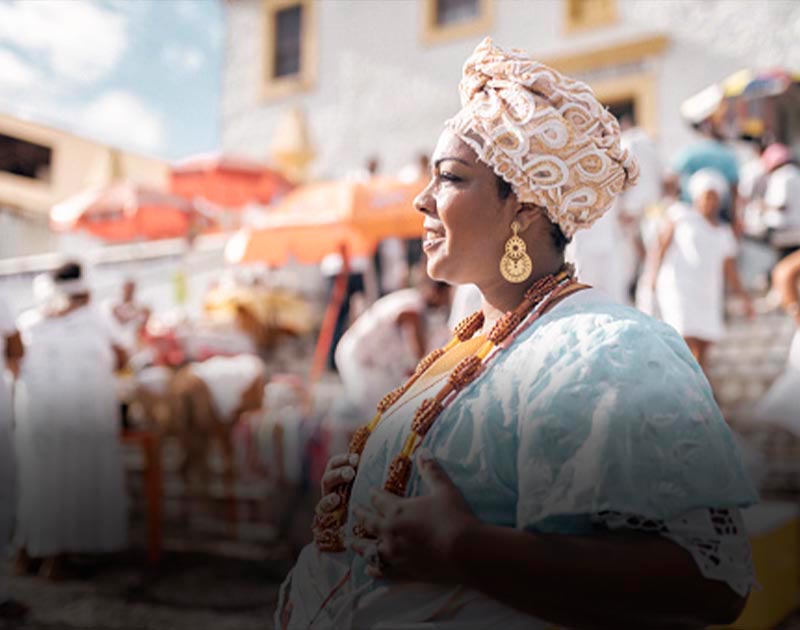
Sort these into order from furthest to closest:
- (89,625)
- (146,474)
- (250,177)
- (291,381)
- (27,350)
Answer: (250,177), (291,381), (146,474), (27,350), (89,625)

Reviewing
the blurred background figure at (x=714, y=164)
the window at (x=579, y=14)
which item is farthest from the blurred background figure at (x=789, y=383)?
the blurred background figure at (x=714, y=164)

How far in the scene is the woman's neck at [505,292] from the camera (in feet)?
4.01

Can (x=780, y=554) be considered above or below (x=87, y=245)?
below

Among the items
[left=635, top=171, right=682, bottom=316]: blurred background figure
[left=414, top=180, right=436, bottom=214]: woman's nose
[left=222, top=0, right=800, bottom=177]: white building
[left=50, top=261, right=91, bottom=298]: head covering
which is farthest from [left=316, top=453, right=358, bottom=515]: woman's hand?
[left=50, top=261, right=91, bottom=298]: head covering

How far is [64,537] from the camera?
4.14 meters

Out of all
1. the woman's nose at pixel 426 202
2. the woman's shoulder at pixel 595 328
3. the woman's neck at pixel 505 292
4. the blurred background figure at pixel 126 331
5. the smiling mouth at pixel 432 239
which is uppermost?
the woman's nose at pixel 426 202

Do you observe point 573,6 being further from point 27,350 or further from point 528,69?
point 27,350

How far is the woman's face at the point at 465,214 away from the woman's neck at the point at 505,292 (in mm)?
18

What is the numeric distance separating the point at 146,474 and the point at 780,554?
138 inches

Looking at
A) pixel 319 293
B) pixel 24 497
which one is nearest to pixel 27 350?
pixel 24 497

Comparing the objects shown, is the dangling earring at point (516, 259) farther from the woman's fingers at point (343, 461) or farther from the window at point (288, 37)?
the window at point (288, 37)

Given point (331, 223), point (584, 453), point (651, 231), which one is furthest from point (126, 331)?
point (584, 453)

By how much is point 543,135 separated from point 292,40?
170 cm

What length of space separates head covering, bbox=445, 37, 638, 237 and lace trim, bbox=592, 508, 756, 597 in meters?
0.49
